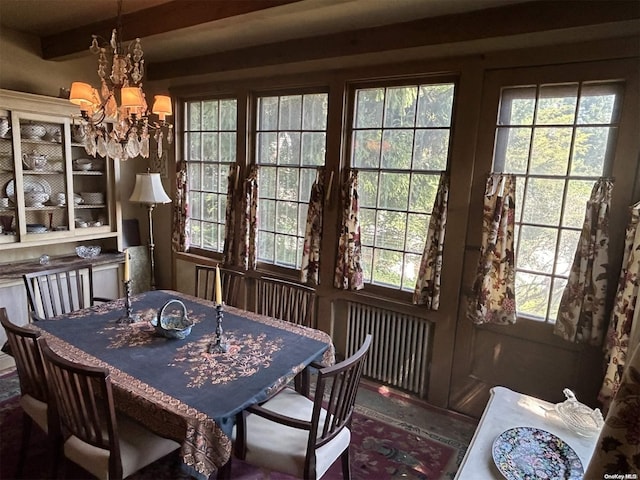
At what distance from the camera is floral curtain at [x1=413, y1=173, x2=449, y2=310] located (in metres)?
2.73

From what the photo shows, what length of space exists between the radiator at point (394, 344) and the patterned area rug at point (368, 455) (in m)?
0.40

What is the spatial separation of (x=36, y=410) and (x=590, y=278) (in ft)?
10.0

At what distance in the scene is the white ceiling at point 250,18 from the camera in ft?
7.73

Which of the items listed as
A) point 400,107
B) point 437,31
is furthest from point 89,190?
point 437,31

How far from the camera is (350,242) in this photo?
311 centimetres

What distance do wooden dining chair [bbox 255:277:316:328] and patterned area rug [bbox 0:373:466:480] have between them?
0.81 meters

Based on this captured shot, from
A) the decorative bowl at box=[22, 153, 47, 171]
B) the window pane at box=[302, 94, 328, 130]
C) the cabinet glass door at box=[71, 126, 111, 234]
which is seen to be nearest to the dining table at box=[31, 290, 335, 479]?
the cabinet glass door at box=[71, 126, 111, 234]

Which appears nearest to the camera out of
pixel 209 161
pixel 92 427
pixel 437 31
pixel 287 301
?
pixel 92 427

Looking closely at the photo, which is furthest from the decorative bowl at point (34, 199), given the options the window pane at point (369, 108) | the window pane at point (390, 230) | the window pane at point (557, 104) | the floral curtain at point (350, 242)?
the window pane at point (557, 104)

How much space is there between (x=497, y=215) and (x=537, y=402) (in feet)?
3.63

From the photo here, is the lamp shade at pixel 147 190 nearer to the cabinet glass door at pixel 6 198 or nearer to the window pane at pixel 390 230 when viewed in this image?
the cabinet glass door at pixel 6 198

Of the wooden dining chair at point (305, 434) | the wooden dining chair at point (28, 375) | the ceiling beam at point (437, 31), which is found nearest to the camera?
the wooden dining chair at point (305, 434)

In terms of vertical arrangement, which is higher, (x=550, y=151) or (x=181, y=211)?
(x=550, y=151)

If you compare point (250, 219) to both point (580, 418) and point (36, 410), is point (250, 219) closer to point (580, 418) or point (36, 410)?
point (36, 410)
